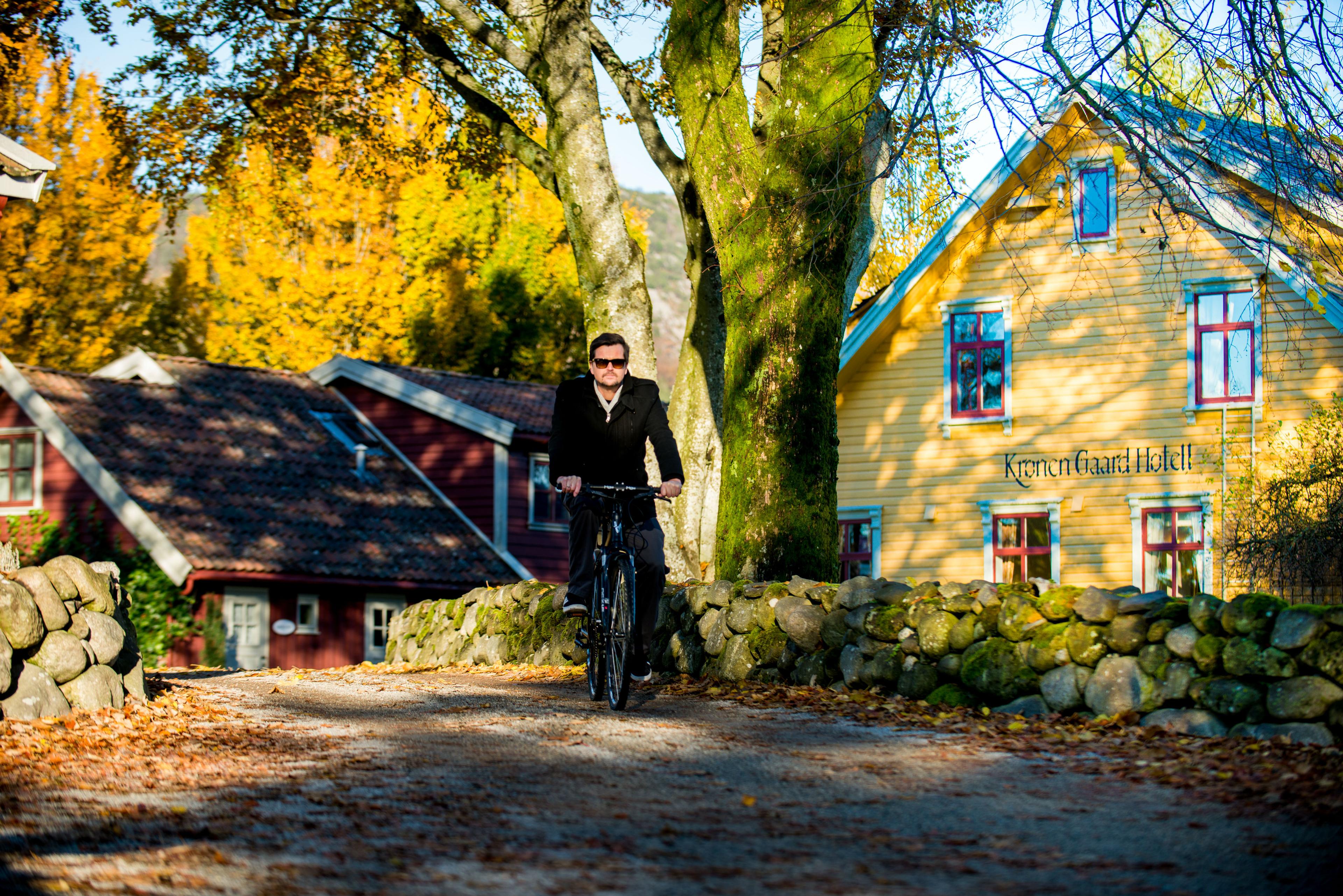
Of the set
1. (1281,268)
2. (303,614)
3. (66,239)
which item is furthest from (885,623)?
(66,239)

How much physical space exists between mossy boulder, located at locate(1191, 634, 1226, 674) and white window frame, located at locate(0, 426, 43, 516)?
2432cm

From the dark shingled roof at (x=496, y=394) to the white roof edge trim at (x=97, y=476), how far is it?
7.52 meters

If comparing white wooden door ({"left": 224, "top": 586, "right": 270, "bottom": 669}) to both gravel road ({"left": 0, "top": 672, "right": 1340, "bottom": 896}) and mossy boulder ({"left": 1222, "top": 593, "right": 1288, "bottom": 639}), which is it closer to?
gravel road ({"left": 0, "top": 672, "right": 1340, "bottom": 896})

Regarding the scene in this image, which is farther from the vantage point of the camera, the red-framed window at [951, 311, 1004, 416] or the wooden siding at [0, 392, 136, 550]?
the wooden siding at [0, 392, 136, 550]

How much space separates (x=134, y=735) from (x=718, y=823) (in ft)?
12.3


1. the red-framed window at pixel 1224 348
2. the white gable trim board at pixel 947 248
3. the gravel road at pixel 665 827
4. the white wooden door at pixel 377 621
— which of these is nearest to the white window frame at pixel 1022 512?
the red-framed window at pixel 1224 348

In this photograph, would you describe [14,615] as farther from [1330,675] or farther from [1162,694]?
[1330,675]

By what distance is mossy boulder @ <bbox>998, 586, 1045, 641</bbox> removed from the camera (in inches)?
352

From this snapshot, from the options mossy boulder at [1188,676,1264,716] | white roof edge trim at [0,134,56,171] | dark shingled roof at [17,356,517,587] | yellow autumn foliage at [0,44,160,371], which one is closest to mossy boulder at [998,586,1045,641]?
mossy boulder at [1188,676,1264,716]

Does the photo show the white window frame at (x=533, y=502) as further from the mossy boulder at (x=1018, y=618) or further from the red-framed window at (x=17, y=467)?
the mossy boulder at (x=1018, y=618)

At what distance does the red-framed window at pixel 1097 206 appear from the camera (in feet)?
72.4

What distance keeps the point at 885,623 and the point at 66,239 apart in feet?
102

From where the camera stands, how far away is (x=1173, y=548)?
21.5 metres

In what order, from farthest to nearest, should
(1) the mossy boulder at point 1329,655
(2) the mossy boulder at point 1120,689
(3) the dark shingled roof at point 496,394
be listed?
(3) the dark shingled roof at point 496,394, (2) the mossy boulder at point 1120,689, (1) the mossy boulder at point 1329,655
